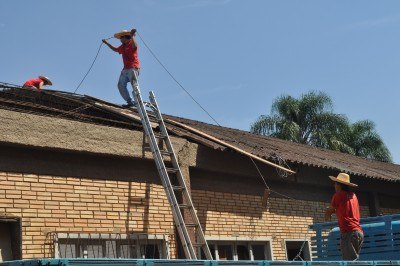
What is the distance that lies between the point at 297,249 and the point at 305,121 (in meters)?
22.9

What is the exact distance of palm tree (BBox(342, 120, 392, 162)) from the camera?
35.0 m

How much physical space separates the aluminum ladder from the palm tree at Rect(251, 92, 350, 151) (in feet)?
78.9

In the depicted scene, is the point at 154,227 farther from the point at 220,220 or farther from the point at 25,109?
the point at 25,109

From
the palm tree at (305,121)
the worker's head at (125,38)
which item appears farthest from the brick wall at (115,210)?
the palm tree at (305,121)

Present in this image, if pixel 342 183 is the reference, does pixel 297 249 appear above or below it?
below

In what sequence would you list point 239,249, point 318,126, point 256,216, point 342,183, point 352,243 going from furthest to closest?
1. point 318,126
2. point 256,216
3. point 239,249
4. point 342,183
5. point 352,243

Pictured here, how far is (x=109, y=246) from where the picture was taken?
9.37 m

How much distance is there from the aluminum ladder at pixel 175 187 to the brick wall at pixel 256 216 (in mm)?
946

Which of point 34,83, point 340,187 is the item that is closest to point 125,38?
point 34,83

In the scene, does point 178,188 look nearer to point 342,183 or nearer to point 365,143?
point 342,183

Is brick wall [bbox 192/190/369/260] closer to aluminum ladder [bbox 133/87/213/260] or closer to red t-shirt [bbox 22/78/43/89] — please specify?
aluminum ladder [bbox 133/87/213/260]

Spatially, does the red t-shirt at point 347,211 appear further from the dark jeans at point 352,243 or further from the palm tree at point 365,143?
the palm tree at point 365,143

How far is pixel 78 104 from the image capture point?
11.4m

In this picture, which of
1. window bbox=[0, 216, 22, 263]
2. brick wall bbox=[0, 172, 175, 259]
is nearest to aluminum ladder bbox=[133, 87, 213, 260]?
brick wall bbox=[0, 172, 175, 259]
